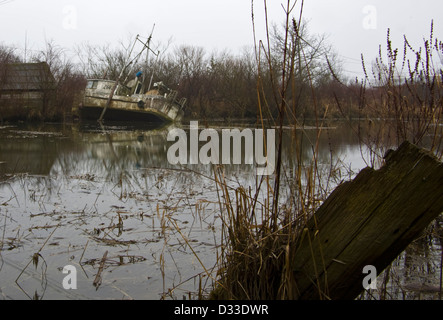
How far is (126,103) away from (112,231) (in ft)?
70.8

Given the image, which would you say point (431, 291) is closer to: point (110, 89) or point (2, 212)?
point (2, 212)

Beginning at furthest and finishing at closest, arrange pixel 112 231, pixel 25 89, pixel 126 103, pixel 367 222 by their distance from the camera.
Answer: pixel 126 103
pixel 25 89
pixel 112 231
pixel 367 222

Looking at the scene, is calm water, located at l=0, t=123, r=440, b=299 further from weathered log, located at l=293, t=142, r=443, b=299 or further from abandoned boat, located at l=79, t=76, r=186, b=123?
abandoned boat, located at l=79, t=76, r=186, b=123

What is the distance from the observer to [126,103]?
81.8 feet

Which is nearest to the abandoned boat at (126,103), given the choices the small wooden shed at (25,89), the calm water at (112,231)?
the small wooden shed at (25,89)

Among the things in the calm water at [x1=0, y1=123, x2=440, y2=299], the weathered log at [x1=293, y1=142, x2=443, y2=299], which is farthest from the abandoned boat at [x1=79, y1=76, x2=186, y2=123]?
the weathered log at [x1=293, y1=142, x2=443, y2=299]

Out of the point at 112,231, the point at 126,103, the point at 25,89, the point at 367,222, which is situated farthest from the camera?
the point at 126,103

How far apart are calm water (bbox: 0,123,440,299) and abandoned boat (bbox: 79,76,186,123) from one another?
17.1 m

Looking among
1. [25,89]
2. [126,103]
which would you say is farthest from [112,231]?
[126,103]

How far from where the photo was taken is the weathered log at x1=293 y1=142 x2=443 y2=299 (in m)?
1.77

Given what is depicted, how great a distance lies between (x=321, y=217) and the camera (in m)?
2.01

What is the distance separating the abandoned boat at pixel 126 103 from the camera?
80.5 ft

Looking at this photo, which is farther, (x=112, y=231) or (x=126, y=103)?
(x=126, y=103)

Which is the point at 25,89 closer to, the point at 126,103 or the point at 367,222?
the point at 126,103
